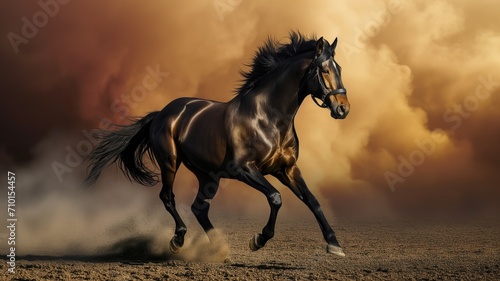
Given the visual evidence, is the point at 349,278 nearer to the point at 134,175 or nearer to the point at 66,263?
the point at 66,263

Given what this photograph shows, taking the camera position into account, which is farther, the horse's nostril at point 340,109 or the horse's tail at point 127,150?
the horse's tail at point 127,150

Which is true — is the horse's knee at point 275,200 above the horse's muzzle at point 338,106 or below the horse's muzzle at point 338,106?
below

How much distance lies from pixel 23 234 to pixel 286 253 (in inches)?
214

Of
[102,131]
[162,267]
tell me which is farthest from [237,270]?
[102,131]

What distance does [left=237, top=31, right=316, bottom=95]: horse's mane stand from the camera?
8.41m

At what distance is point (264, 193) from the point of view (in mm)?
7723

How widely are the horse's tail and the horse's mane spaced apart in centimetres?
242

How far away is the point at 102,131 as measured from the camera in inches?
420

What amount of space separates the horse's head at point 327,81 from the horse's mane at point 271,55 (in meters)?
0.53

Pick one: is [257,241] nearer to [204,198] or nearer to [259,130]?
[259,130]

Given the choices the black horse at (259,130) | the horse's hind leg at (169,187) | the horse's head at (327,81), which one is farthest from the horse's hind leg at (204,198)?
the horse's head at (327,81)

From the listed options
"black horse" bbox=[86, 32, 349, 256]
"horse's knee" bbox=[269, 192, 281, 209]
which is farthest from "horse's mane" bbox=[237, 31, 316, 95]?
"horse's knee" bbox=[269, 192, 281, 209]

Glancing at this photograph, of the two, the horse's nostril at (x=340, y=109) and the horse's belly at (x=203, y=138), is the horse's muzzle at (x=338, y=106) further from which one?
the horse's belly at (x=203, y=138)

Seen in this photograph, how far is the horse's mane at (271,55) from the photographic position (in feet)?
27.6
